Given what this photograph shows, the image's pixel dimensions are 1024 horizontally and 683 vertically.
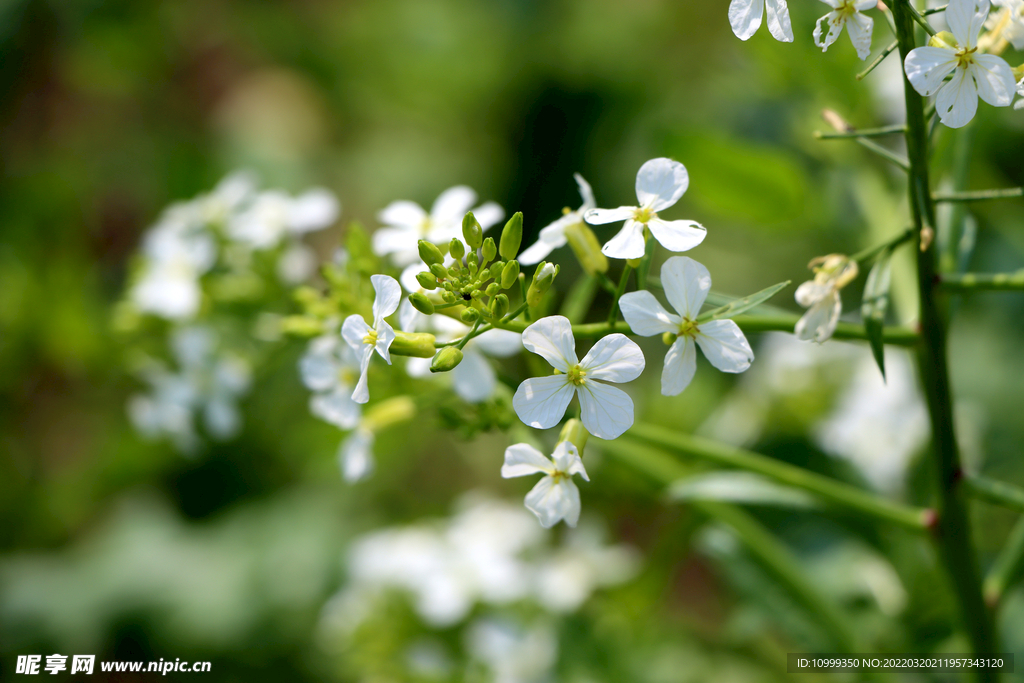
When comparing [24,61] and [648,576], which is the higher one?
[24,61]

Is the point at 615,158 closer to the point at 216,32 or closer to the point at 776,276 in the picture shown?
the point at 776,276

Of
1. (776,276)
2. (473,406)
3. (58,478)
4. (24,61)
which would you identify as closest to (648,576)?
(473,406)

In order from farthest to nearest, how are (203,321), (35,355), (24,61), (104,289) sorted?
(24,61) < (104,289) < (35,355) < (203,321)

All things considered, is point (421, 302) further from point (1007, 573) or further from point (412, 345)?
point (1007, 573)

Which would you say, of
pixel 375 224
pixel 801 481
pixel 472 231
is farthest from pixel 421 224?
pixel 375 224

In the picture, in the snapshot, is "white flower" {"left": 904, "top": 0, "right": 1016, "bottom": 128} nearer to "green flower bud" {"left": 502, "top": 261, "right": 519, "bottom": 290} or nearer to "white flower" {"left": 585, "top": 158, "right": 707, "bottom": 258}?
"white flower" {"left": 585, "top": 158, "right": 707, "bottom": 258}

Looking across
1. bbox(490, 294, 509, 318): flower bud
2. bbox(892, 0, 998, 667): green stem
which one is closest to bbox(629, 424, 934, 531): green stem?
bbox(892, 0, 998, 667): green stem

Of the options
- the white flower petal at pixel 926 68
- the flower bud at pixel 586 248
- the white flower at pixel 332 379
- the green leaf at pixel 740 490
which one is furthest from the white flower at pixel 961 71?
the white flower at pixel 332 379
